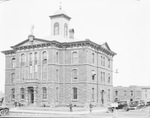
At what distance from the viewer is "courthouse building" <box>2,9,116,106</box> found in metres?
38.8

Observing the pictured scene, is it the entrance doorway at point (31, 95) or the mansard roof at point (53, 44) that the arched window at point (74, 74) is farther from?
the entrance doorway at point (31, 95)

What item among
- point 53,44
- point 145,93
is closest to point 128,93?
point 145,93

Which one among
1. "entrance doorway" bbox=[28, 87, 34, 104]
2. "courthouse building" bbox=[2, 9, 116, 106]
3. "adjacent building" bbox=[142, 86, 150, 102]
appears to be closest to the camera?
"courthouse building" bbox=[2, 9, 116, 106]

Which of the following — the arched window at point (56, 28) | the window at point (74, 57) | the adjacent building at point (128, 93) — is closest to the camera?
the window at point (74, 57)

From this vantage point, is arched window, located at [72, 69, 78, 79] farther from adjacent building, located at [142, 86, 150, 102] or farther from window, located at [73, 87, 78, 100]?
adjacent building, located at [142, 86, 150, 102]

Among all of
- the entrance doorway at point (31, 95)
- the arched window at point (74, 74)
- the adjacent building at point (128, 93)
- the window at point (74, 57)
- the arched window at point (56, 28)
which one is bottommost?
the adjacent building at point (128, 93)

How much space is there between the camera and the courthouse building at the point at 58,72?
38812 mm

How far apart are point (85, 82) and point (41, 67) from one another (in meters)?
6.62

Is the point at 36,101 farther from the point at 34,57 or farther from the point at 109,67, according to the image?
the point at 109,67

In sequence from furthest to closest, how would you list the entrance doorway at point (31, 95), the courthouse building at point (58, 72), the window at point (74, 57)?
the entrance doorway at point (31, 95) < the window at point (74, 57) < the courthouse building at point (58, 72)

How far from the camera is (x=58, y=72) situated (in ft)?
132

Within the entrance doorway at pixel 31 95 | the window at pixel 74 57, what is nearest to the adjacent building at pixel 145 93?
the window at pixel 74 57

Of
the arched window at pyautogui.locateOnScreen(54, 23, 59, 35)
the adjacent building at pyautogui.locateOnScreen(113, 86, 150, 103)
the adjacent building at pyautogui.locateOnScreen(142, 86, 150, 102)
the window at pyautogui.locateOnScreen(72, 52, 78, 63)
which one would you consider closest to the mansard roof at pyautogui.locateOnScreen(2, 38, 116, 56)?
the window at pyautogui.locateOnScreen(72, 52, 78, 63)

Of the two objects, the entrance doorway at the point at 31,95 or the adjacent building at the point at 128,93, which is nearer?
the entrance doorway at the point at 31,95
